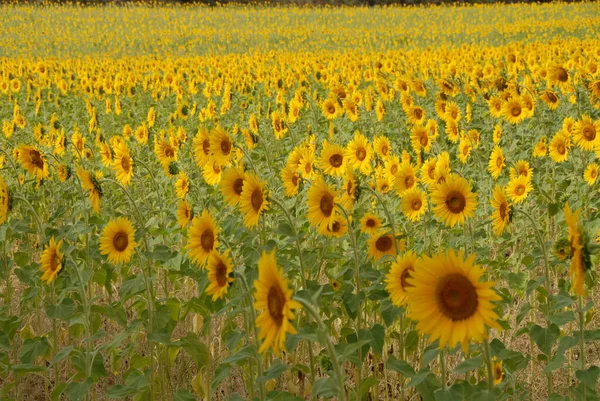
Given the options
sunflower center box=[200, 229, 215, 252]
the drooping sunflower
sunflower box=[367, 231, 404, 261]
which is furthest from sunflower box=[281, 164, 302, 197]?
the drooping sunflower

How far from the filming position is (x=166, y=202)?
13.7ft

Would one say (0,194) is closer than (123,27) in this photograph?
Yes

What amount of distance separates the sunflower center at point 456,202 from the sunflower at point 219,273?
2.87ft

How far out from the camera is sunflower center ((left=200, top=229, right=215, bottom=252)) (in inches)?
85.0

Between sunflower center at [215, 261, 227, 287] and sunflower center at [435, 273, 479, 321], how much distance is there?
670 millimetres

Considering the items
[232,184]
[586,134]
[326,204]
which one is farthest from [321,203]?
[586,134]


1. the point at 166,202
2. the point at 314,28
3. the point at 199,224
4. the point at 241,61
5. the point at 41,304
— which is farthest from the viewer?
the point at 314,28

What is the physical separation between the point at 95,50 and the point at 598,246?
1857 centimetres

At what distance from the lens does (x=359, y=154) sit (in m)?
3.59

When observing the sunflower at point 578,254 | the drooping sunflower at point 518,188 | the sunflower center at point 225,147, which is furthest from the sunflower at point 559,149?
the sunflower at point 578,254

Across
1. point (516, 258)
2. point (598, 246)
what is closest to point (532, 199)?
point (516, 258)

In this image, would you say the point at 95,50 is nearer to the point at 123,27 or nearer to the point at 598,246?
the point at 123,27

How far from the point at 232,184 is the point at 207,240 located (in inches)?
12.9

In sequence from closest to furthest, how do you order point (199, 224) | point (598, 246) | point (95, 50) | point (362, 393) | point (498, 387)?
1. point (598, 246)
2. point (498, 387)
3. point (199, 224)
4. point (362, 393)
5. point (95, 50)
